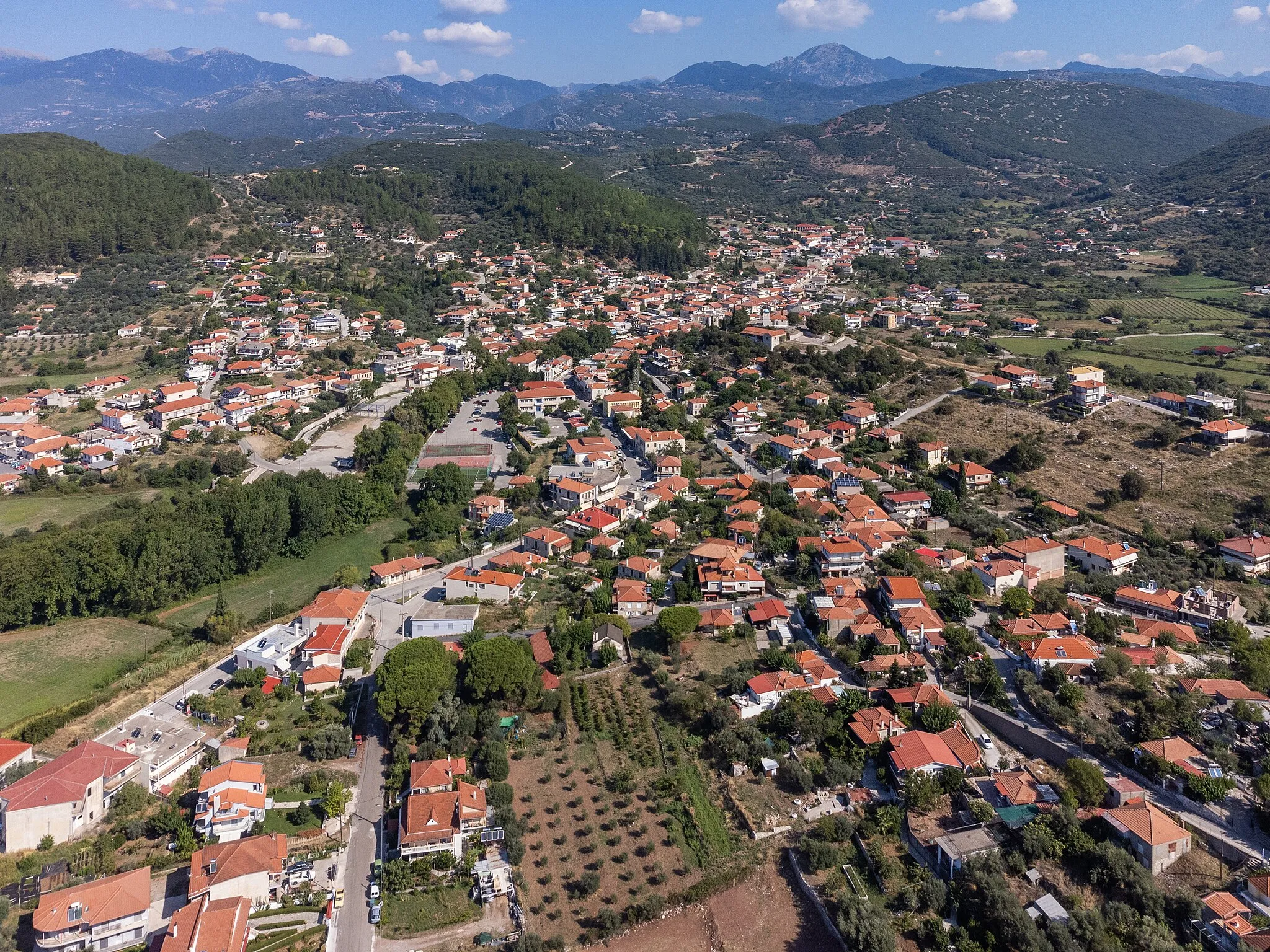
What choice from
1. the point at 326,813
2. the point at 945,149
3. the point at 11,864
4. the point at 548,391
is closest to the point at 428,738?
the point at 326,813

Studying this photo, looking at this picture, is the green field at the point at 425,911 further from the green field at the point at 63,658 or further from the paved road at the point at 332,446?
the paved road at the point at 332,446

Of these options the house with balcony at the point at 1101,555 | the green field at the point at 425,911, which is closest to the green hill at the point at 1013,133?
the house with balcony at the point at 1101,555

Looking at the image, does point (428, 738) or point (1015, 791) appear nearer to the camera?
point (1015, 791)

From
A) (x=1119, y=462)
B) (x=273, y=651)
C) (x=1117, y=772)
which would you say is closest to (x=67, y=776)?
(x=273, y=651)

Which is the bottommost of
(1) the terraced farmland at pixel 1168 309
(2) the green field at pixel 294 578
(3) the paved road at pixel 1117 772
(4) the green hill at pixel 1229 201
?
(2) the green field at pixel 294 578

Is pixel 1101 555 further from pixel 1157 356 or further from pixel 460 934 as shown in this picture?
pixel 1157 356

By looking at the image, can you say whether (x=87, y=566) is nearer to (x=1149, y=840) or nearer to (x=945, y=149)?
(x=1149, y=840)

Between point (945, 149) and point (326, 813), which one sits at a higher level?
point (945, 149)
